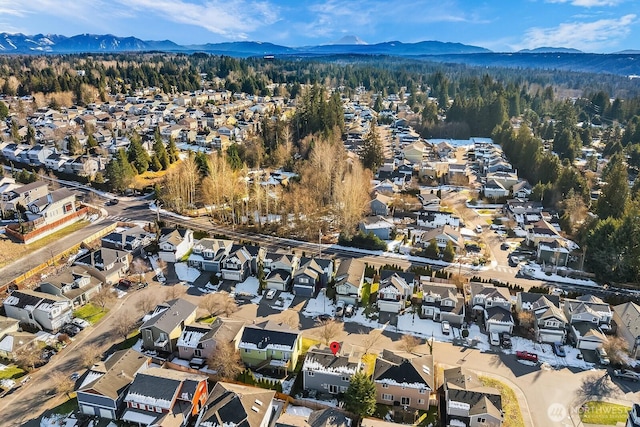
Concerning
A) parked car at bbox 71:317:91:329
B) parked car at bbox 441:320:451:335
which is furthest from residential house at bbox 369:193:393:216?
parked car at bbox 71:317:91:329

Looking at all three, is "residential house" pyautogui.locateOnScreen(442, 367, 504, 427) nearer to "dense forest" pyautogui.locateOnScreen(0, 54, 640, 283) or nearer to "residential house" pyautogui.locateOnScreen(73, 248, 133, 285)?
"dense forest" pyautogui.locateOnScreen(0, 54, 640, 283)

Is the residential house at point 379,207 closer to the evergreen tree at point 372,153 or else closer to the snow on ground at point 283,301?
the evergreen tree at point 372,153

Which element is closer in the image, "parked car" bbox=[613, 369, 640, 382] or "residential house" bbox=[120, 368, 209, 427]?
"residential house" bbox=[120, 368, 209, 427]

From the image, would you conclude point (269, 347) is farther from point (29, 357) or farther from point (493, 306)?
point (493, 306)

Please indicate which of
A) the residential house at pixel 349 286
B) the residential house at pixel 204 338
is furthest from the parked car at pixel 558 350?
the residential house at pixel 204 338

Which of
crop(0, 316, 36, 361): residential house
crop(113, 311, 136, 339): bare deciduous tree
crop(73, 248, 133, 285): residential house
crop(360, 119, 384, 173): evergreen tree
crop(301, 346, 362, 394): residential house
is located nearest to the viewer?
crop(301, 346, 362, 394): residential house

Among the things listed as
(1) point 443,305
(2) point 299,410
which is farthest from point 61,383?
(1) point 443,305
